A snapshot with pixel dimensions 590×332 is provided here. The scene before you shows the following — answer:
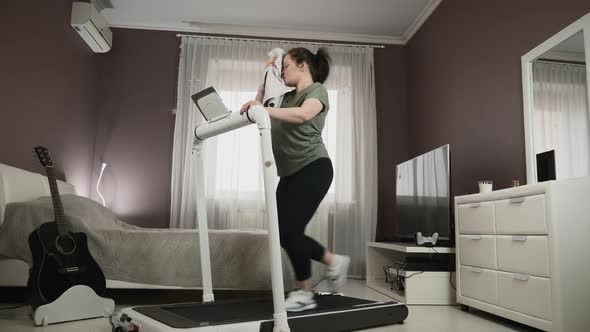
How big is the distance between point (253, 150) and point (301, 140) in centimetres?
266

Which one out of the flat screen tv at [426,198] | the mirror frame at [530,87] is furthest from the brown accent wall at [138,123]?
the mirror frame at [530,87]

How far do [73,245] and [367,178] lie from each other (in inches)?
117

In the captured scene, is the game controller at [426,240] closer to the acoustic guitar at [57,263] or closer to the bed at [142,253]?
the bed at [142,253]

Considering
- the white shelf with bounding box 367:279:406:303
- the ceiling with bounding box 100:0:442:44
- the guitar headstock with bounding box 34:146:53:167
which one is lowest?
the white shelf with bounding box 367:279:406:303

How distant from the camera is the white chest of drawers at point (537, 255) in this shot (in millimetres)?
1898

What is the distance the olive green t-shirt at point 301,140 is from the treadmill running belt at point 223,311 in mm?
601

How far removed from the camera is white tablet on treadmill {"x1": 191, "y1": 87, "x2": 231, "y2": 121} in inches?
76.4

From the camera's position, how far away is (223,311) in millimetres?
1944

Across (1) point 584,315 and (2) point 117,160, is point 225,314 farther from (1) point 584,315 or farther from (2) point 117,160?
(2) point 117,160

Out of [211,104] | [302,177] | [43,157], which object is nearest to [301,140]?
[302,177]

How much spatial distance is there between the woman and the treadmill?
113 mm

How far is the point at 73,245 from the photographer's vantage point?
7.51ft

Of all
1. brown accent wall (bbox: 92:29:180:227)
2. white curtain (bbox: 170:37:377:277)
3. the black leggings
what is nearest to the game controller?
white curtain (bbox: 170:37:377:277)

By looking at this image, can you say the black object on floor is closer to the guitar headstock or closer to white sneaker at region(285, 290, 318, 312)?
white sneaker at region(285, 290, 318, 312)
